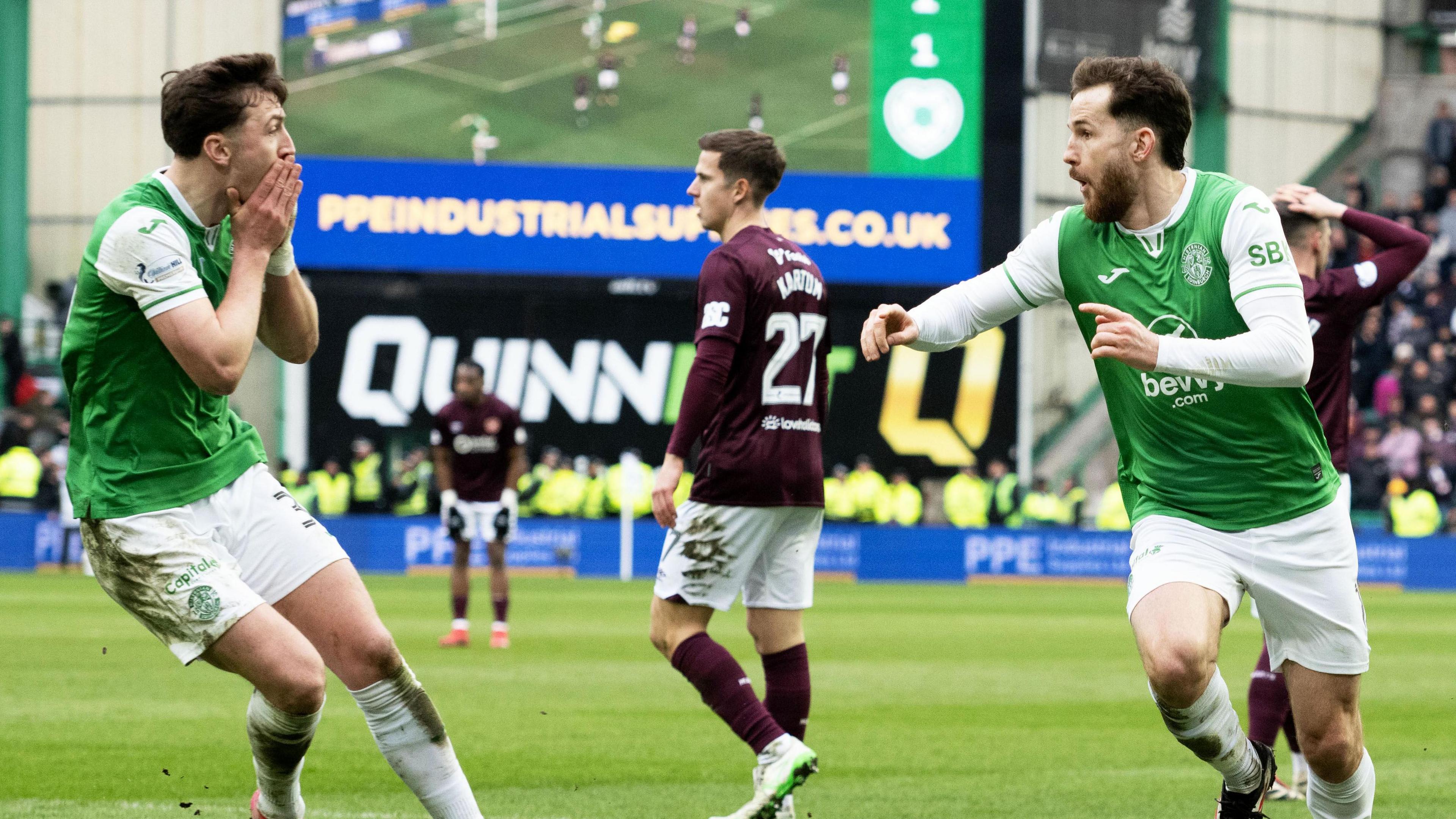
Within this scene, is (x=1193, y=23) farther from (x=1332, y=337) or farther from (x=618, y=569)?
(x=1332, y=337)

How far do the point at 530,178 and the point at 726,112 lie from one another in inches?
128

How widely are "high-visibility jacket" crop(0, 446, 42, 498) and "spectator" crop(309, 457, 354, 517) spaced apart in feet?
12.6

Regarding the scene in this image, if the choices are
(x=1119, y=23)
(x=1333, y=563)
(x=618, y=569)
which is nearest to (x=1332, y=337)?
(x=1333, y=563)

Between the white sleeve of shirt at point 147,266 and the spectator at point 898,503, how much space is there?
23.9m

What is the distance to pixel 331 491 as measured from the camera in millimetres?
27375

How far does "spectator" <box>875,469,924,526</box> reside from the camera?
28438 mm

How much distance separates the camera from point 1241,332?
5.13 metres

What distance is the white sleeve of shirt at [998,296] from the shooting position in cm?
550

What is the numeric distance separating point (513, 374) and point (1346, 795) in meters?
23.2

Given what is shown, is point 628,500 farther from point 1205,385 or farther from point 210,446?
point 1205,385

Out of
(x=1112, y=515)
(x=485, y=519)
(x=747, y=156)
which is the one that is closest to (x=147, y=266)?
(x=747, y=156)

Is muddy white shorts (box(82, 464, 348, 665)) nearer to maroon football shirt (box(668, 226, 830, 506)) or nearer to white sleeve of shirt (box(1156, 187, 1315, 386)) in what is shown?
maroon football shirt (box(668, 226, 830, 506))

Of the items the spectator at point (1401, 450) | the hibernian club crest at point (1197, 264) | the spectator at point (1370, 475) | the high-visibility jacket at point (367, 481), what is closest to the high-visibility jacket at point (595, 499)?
the high-visibility jacket at point (367, 481)

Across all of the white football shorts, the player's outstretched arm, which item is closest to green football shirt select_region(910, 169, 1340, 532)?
the player's outstretched arm
